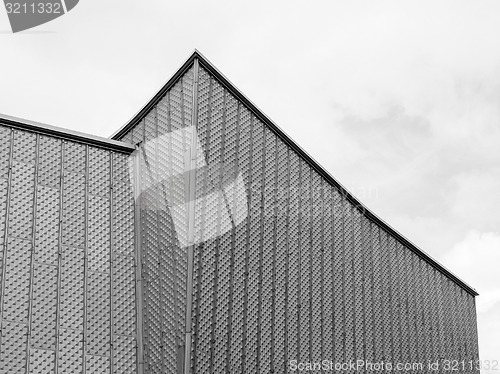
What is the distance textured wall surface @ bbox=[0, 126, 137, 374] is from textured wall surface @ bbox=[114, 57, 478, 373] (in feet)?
3.24

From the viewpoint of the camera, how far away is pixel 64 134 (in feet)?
95.8

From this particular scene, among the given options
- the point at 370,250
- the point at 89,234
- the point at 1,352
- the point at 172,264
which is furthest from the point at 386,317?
the point at 1,352

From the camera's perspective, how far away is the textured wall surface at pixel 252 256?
26.6m

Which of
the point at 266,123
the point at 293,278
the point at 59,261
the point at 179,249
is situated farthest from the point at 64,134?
the point at 293,278

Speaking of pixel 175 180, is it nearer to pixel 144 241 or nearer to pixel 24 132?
pixel 144 241

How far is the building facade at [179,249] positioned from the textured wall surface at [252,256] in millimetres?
64

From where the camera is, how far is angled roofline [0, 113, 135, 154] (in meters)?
28.3

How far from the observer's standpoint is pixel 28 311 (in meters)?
25.6

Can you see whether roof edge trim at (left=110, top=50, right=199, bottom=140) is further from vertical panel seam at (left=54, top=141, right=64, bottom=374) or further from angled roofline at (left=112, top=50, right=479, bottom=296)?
vertical panel seam at (left=54, top=141, right=64, bottom=374)

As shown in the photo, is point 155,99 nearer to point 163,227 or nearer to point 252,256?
point 163,227

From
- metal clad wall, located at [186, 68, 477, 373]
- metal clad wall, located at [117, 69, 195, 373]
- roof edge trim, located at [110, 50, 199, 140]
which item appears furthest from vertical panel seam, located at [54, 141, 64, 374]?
metal clad wall, located at [186, 68, 477, 373]

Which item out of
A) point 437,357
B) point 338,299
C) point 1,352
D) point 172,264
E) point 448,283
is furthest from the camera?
point 448,283

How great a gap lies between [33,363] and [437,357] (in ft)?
65.6

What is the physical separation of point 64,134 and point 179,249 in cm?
661
